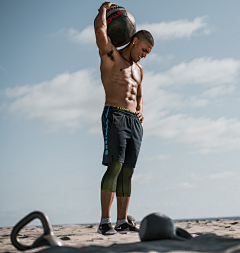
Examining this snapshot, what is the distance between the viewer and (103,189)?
3.60 metres

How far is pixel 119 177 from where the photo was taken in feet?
13.1

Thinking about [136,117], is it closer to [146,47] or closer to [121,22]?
[146,47]

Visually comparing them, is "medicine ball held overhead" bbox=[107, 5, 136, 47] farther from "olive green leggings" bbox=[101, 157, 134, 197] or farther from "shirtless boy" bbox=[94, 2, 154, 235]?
"olive green leggings" bbox=[101, 157, 134, 197]

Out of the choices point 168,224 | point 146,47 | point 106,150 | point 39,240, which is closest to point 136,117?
point 106,150

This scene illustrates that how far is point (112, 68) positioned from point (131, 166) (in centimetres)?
142

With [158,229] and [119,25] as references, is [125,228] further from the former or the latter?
[119,25]

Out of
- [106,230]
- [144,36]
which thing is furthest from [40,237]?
[144,36]

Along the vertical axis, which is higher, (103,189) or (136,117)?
(136,117)

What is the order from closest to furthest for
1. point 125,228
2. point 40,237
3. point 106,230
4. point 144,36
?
point 40,237, point 106,230, point 125,228, point 144,36

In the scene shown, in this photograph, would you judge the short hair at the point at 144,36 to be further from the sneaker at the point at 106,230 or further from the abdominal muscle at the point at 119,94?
the sneaker at the point at 106,230

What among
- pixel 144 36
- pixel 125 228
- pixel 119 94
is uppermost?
pixel 144 36

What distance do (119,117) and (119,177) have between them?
0.87 m

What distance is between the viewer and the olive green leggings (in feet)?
11.9

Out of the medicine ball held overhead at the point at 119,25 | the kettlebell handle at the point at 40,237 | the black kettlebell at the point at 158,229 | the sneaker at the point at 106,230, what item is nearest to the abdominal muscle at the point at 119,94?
the medicine ball held overhead at the point at 119,25
